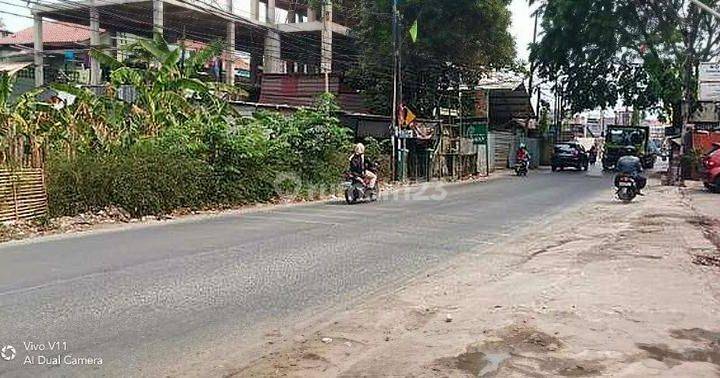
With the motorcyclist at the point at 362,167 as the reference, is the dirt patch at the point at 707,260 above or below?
below

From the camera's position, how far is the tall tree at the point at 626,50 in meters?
29.0

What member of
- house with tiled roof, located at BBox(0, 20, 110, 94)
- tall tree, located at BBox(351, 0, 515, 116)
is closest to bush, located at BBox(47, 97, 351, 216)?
tall tree, located at BBox(351, 0, 515, 116)

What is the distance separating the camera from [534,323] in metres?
6.27

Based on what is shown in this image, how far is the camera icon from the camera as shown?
525 cm

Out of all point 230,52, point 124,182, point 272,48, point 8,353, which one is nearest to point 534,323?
point 8,353

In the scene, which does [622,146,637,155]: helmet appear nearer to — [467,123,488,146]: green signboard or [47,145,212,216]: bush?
[467,123,488,146]: green signboard

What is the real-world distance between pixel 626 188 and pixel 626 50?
18.6m

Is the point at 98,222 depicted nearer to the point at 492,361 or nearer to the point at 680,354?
the point at 492,361

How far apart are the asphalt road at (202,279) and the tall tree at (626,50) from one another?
58.1ft

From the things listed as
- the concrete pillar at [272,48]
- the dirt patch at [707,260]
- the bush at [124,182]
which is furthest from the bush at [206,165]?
the concrete pillar at [272,48]

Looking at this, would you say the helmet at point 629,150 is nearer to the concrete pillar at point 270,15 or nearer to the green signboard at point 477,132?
the green signboard at point 477,132

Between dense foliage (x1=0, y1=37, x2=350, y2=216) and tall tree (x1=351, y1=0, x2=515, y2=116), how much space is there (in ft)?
35.0

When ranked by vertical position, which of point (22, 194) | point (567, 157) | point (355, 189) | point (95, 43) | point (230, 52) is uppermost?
point (95, 43)

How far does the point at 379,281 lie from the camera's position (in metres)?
8.53
